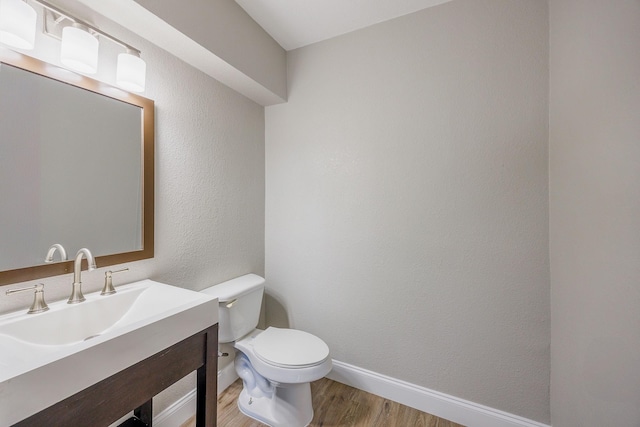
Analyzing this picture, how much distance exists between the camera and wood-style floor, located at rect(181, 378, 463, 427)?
143cm

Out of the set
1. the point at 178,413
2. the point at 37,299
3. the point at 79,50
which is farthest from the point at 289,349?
the point at 79,50

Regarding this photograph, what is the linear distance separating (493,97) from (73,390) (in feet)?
6.58

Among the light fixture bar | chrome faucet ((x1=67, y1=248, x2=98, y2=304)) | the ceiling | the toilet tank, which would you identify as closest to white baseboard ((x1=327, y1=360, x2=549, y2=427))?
the toilet tank

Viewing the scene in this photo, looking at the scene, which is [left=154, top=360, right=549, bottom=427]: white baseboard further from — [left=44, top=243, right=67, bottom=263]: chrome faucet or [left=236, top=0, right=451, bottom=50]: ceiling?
[left=236, top=0, right=451, bottom=50]: ceiling

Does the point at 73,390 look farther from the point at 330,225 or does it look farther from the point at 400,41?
the point at 400,41

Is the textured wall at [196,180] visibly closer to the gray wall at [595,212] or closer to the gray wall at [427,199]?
the gray wall at [427,199]

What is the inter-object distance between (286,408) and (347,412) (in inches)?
15.3

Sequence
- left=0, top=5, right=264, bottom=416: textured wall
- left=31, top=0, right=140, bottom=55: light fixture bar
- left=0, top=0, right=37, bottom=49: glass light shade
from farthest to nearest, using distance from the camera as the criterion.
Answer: left=0, top=5, right=264, bottom=416: textured wall
left=31, top=0, right=140, bottom=55: light fixture bar
left=0, top=0, right=37, bottom=49: glass light shade

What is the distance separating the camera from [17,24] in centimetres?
82

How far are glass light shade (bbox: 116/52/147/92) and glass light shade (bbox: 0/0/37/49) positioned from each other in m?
0.26

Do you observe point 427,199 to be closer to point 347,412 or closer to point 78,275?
point 347,412

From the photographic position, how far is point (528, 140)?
4.22ft

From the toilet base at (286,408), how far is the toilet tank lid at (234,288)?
54 centimetres

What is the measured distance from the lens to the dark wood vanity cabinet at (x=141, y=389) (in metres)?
0.63
